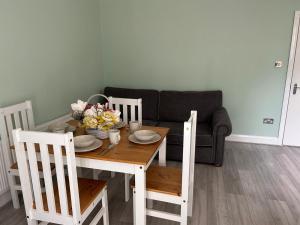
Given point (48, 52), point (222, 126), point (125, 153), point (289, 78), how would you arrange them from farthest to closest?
point (289, 78), point (222, 126), point (48, 52), point (125, 153)

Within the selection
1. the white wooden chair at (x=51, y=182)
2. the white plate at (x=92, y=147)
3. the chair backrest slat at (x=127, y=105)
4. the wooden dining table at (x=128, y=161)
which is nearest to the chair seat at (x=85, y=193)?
the white wooden chair at (x=51, y=182)

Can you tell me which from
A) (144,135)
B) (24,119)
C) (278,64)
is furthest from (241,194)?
(24,119)

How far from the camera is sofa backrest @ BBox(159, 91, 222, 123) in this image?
11.4 ft

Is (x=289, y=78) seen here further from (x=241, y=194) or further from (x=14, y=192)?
(x=14, y=192)

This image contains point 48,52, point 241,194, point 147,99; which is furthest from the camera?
point 147,99

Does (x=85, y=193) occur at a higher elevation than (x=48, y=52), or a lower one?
lower

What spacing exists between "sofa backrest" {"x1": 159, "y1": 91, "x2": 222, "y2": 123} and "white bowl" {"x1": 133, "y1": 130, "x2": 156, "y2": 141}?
1.57 metres

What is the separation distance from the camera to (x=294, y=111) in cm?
352

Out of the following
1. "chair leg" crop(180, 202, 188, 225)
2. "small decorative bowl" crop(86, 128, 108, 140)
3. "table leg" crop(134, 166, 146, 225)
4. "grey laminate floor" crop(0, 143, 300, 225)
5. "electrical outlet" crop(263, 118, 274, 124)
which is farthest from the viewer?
"electrical outlet" crop(263, 118, 274, 124)

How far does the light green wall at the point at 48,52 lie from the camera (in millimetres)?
2244

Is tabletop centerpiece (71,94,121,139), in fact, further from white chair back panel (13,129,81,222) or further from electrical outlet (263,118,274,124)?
electrical outlet (263,118,274,124)

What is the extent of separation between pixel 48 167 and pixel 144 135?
2.60 feet

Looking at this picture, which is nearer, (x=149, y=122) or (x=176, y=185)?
(x=176, y=185)

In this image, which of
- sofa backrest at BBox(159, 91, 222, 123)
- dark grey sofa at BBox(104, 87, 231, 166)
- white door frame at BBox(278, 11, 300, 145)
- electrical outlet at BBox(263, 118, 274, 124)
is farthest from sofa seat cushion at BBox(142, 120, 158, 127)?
white door frame at BBox(278, 11, 300, 145)
